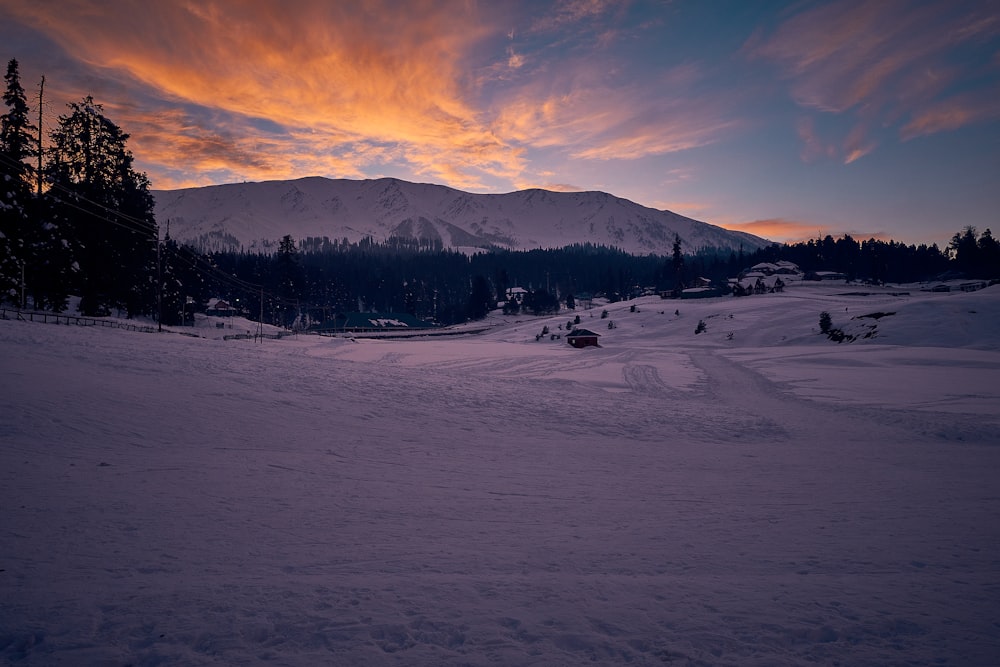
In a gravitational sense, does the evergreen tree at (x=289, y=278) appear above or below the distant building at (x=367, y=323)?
above

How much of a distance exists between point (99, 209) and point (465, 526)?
4816 cm

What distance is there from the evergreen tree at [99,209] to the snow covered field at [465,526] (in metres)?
25.9

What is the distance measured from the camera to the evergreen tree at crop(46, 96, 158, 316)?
38312mm

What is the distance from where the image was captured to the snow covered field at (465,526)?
4.52 meters

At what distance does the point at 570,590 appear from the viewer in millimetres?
5406

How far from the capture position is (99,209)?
131 ft

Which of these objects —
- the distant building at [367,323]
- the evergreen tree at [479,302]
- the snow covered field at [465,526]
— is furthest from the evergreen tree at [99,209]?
the evergreen tree at [479,302]

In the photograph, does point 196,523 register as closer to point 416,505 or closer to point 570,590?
point 416,505

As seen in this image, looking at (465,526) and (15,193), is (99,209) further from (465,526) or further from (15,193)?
(465,526)

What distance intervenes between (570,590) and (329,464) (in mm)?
6747

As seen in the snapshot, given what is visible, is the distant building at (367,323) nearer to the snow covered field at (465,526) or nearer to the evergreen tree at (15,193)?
the evergreen tree at (15,193)

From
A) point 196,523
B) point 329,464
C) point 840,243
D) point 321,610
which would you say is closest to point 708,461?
point 329,464

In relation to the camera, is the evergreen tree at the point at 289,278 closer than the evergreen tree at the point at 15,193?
No

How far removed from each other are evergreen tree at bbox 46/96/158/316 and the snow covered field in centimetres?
2589
